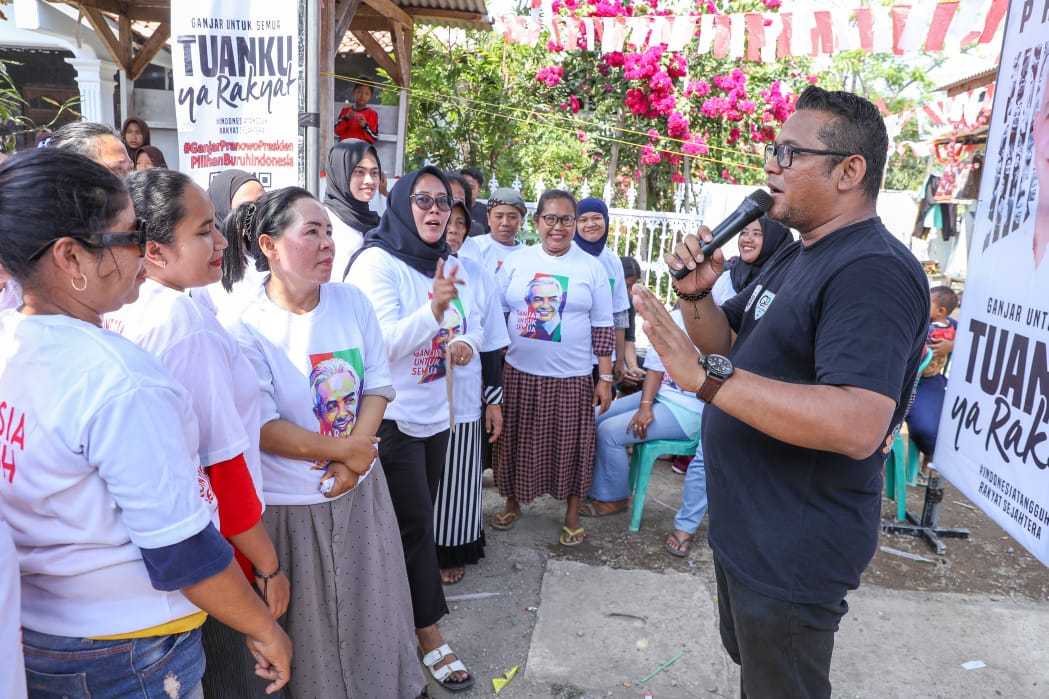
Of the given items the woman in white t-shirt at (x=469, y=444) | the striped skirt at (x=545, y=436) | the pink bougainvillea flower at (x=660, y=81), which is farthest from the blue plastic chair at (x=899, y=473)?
Answer: the pink bougainvillea flower at (x=660, y=81)

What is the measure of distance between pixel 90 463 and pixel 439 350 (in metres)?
1.84

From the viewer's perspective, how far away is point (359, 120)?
8156 millimetres

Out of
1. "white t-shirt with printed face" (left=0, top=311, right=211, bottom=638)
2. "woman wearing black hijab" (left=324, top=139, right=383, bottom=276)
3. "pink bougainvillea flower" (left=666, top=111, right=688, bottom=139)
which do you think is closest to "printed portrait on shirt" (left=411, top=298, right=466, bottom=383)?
"woman wearing black hijab" (left=324, top=139, right=383, bottom=276)

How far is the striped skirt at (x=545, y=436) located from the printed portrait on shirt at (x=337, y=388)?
179 centimetres

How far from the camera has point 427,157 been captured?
10008 mm

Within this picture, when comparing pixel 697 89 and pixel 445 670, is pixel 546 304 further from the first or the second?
pixel 697 89

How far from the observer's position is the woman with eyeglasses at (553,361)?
12.9 ft

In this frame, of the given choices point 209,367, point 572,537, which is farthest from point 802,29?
point 209,367

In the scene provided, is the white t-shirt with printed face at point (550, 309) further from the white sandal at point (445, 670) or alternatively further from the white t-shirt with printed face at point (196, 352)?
the white t-shirt with printed face at point (196, 352)

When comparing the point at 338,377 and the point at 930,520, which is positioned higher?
the point at 338,377

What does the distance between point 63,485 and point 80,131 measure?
190cm

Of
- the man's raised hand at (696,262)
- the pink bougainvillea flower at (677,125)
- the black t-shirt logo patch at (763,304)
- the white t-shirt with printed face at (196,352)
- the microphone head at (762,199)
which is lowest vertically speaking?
the white t-shirt with printed face at (196,352)

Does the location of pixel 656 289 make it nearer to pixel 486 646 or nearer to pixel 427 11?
pixel 427 11

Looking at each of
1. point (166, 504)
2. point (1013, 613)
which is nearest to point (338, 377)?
point (166, 504)
